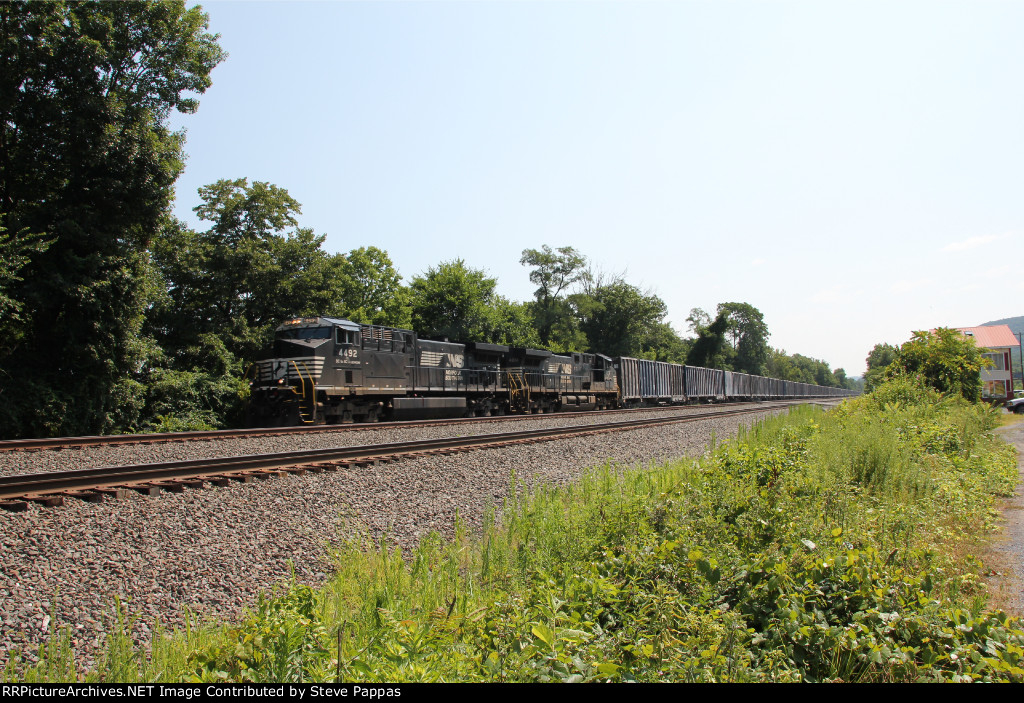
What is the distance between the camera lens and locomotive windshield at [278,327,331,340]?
17.7 metres

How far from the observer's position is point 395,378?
19.7 meters

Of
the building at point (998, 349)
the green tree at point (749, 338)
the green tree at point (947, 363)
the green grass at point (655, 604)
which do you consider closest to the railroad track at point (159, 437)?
the green grass at point (655, 604)

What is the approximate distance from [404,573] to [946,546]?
4.91 metres

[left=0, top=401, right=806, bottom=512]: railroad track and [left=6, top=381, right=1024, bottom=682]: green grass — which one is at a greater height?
[left=0, top=401, right=806, bottom=512]: railroad track

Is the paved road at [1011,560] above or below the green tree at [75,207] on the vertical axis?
below

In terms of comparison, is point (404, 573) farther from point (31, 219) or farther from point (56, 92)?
point (56, 92)

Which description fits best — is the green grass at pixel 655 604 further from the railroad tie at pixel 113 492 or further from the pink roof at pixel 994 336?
the pink roof at pixel 994 336

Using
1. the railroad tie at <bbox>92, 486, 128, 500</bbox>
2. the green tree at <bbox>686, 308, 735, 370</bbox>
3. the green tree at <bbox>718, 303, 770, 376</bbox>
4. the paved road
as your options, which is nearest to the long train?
the railroad tie at <bbox>92, 486, 128, 500</bbox>

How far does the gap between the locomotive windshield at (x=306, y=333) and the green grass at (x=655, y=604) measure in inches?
481

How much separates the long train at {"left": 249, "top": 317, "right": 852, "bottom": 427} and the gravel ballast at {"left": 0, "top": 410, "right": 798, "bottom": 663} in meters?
7.88

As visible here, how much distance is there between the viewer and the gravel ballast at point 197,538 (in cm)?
426

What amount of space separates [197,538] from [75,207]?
16.0 metres

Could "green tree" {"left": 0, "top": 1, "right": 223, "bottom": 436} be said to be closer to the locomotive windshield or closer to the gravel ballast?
the locomotive windshield

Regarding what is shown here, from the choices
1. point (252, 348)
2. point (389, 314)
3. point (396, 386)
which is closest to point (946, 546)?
point (396, 386)
